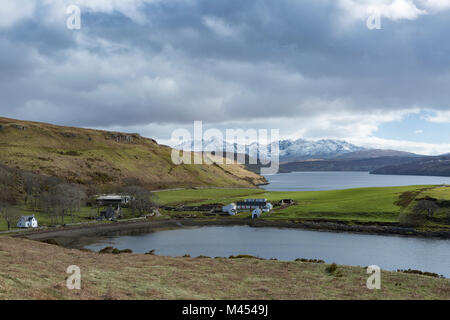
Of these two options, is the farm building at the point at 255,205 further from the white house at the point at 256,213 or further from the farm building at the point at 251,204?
the white house at the point at 256,213

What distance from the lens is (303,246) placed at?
76.1 m

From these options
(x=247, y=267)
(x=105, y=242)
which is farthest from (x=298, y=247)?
(x=105, y=242)

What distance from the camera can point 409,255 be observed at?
6731cm

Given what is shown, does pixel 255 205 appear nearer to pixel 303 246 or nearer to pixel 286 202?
pixel 286 202

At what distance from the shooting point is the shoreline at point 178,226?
8381 centimetres

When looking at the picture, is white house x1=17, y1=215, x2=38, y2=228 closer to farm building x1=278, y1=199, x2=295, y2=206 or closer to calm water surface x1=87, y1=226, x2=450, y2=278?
calm water surface x1=87, y1=226, x2=450, y2=278

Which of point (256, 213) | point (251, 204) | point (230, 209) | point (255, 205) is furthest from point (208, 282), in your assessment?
point (251, 204)

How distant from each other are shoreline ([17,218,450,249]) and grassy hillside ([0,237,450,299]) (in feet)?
152

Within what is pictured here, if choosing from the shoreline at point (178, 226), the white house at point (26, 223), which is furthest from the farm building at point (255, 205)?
the white house at point (26, 223)
